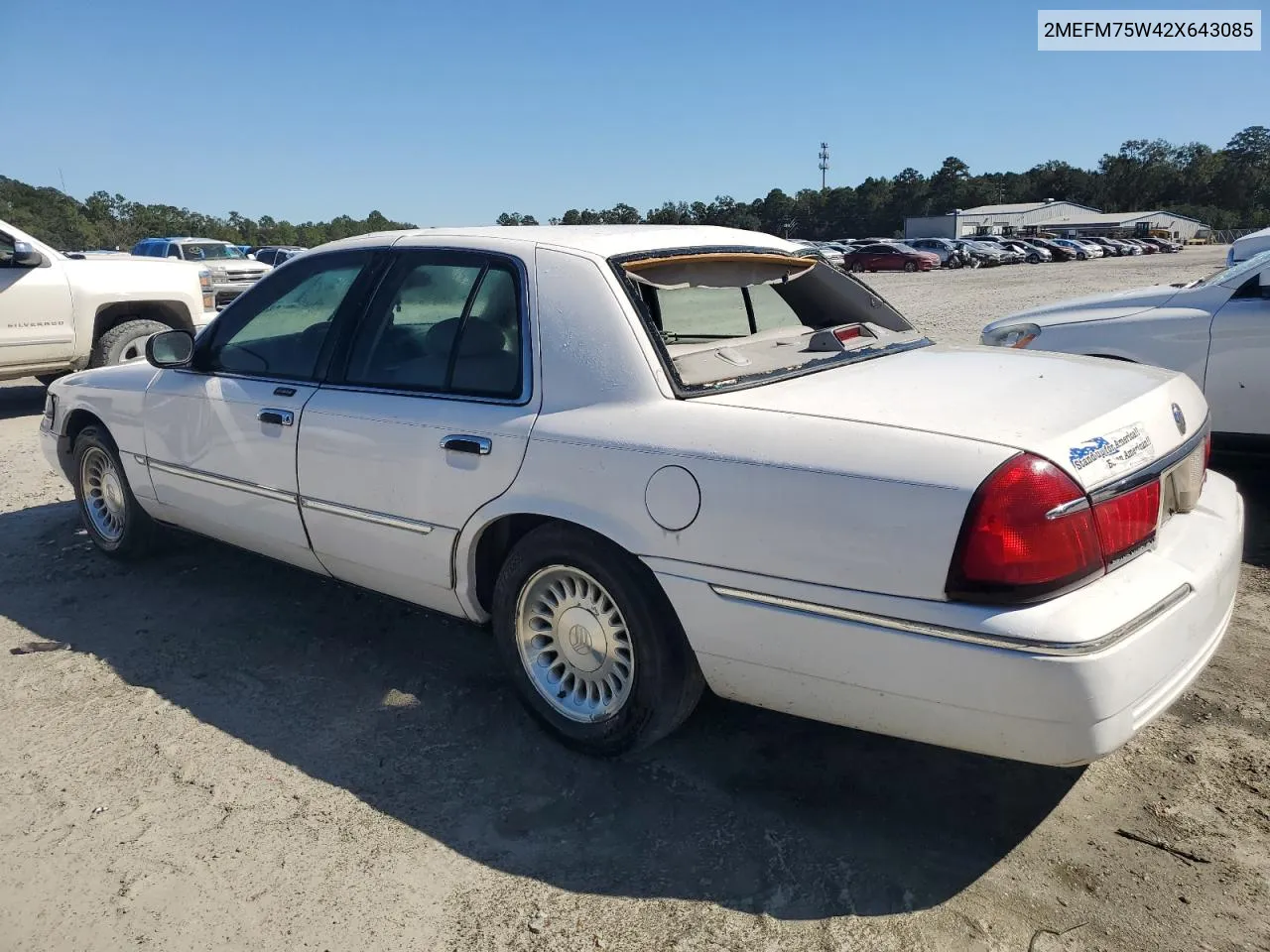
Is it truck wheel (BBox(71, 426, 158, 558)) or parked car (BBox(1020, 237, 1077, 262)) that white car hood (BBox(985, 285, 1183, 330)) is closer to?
truck wheel (BBox(71, 426, 158, 558))

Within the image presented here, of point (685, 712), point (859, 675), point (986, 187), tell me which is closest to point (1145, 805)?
point (859, 675)

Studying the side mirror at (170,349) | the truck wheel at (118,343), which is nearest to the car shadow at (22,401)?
the truck wheel at (118,343)

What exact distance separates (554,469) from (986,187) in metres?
130

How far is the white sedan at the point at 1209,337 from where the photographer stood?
5.37 m

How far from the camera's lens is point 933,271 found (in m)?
46.7

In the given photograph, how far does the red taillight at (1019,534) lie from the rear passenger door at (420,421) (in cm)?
137

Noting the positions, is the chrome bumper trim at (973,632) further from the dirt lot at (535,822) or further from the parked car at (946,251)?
the parked car at (946,251)

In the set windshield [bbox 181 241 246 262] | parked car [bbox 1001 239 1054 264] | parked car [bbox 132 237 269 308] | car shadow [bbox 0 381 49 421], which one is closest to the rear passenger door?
car shadow [bbox 0 381 49 421]

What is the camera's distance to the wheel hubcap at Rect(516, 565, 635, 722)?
3.00 meters

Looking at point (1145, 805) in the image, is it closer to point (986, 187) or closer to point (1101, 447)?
point (1101, 447)

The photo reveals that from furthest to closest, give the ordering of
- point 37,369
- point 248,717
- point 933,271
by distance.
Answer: point 933,271 < point 37,369 < point 248,717

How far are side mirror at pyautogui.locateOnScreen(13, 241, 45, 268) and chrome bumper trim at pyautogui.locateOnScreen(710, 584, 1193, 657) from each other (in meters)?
8.24

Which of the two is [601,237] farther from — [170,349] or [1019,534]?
[170,349]

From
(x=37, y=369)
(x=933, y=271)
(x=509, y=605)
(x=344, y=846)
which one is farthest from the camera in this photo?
(x=933, y=271)
